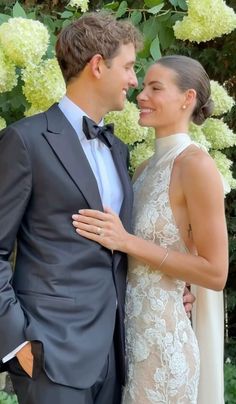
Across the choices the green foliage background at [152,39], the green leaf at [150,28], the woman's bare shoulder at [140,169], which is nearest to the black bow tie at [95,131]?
the woman's bare shoulder at [140,169]

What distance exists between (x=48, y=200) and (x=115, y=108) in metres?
0.39

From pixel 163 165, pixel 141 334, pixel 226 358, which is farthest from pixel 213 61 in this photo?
pixel 141 334

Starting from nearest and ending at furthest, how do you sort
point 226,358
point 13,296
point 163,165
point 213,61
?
point 13,296 < point 163,165 < point 213,61 < point 226,358

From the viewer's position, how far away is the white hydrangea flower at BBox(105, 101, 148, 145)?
2520mm

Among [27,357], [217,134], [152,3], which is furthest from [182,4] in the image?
[27,357]

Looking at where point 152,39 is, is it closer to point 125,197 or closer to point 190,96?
point 190,96

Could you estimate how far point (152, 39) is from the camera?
2834 millimetres

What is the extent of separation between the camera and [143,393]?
2182 millimetres

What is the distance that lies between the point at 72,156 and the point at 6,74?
19.0 inches

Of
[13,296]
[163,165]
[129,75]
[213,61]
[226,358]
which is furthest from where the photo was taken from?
[226,358]

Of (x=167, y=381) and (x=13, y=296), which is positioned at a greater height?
(x=13, y=296)

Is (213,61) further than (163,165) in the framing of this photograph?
Yes

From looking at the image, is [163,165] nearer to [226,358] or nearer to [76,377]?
[76,377]

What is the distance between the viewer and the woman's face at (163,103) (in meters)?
2.26
